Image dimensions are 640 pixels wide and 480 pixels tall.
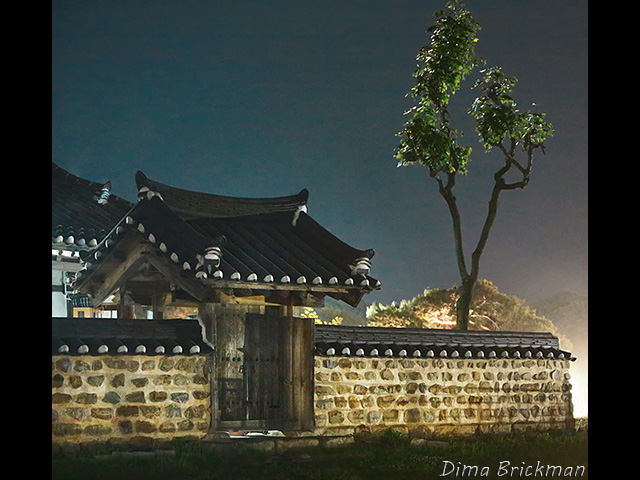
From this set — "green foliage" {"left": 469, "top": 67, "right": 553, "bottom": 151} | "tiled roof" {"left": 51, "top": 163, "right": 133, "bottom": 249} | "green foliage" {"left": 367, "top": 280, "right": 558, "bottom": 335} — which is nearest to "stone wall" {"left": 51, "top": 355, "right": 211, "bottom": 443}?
"tiled roof" {"left": 51, "top": 163, "right": 133, "bottom": 249}

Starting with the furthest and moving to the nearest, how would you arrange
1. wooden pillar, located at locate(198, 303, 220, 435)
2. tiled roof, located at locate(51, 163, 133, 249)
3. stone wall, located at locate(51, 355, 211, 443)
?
1. tiled roof, located at locate(51, 163, 133, 249)
2. wooden pillar, located at locate(198, 303, 220, 435)
3. stone wall, located at locate(51, 355, 211, 443)

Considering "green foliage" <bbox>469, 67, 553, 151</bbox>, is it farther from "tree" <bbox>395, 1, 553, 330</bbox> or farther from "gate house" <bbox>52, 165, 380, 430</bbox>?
"gate house" <bbox>52, 165, 380, 430</bbox>

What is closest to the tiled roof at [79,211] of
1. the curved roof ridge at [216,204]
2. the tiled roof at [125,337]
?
the curved roof ridge at [216,204]

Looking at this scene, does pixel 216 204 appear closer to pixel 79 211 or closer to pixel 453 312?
pixel 79 211

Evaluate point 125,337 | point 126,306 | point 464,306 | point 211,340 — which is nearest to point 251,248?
point 211,340

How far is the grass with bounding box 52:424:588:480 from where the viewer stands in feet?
24.8

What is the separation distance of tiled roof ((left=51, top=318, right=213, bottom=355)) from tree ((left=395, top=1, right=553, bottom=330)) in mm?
8075

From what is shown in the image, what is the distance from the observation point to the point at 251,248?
361 inches

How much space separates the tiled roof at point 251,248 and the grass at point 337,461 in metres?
1.89

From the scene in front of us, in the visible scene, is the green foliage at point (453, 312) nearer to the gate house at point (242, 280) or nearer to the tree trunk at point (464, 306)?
the tree trunk at point (464, 306)

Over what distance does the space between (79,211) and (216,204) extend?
4538 mm

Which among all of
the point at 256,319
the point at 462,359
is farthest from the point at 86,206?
the point at 462,359

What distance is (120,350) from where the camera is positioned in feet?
26.9
